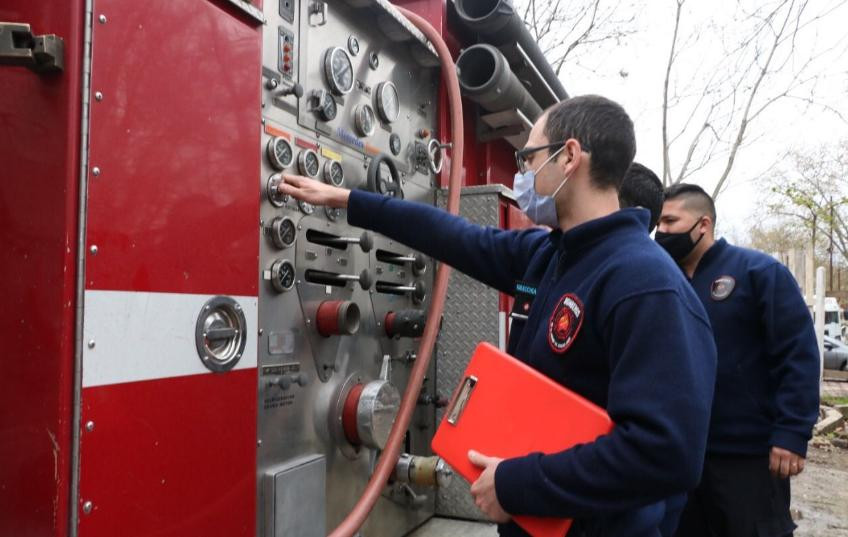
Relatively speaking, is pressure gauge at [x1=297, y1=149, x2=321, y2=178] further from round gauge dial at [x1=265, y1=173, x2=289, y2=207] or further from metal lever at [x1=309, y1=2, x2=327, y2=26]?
metal lever at [x1=309, y1=2, x2=327, y2=26]

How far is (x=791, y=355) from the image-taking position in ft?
8.53

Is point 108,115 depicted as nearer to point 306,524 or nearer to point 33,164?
point 33,164

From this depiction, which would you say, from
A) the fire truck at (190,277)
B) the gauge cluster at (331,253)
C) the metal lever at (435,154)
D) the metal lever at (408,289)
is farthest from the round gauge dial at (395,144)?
the metal lever at (408,289)

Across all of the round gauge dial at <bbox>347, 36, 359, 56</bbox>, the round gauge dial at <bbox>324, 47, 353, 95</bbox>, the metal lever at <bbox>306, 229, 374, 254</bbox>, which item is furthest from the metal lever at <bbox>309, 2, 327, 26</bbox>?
the metal lever at <bbox>306, 229, 374, 254</bbox>

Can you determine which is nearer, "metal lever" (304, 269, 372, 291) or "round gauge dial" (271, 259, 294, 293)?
"round gauge dial" (271, 259, 294, 293)

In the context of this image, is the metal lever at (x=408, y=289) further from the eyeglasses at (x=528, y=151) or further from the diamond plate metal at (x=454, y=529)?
the eyeglasses at (x=528, y=151)

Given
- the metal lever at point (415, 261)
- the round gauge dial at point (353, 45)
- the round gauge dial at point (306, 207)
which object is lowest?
the metal lever at point (415, 261)

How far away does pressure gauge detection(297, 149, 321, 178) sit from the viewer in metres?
2.56

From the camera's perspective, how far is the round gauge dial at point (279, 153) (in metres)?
2.39

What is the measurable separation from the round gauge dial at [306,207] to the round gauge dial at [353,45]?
84 centimetres

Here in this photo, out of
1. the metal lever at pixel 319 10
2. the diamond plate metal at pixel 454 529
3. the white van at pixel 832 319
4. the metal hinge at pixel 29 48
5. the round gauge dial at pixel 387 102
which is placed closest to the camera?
the metal hinge at pixel 29 48

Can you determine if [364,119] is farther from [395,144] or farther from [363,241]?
[363,241]

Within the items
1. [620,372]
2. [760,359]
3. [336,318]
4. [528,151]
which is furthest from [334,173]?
[760,359]

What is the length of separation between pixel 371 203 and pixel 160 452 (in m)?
1.04
